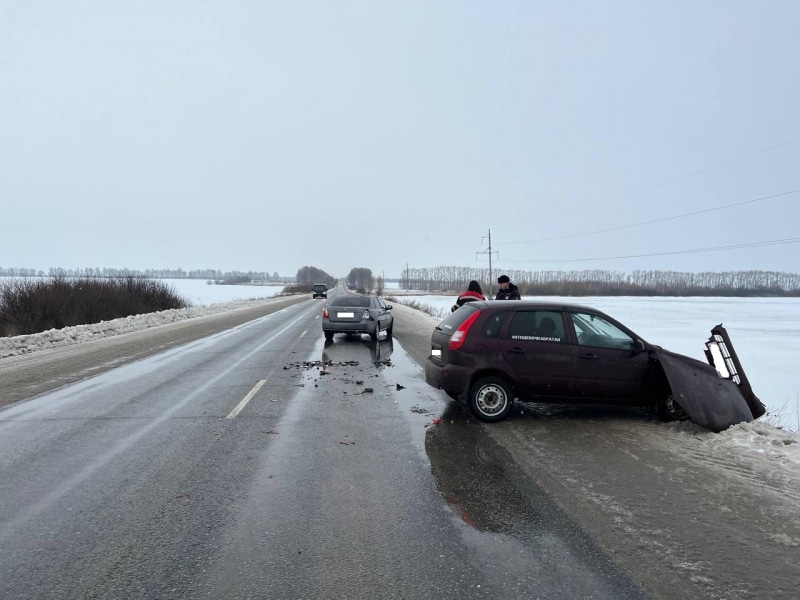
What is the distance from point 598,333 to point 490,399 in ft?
5.86

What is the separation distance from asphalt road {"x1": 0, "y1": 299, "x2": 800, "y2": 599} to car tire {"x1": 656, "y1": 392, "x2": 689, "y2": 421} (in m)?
0.31

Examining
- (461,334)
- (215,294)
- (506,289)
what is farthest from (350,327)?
(215,294)

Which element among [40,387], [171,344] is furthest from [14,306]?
[40,387]

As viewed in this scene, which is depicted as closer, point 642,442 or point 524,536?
point 524,536

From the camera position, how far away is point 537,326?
704 cm

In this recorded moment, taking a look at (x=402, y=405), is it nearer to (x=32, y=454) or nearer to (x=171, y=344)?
(x=32, y=454)

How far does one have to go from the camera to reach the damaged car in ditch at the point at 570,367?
6578 millimetres

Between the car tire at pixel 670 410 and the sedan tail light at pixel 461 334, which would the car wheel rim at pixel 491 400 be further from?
the car tire at pixel 670 410

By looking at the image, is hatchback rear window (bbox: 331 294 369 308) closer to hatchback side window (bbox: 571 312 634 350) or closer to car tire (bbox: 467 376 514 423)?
car tire (bbox: 467 376 514 423)

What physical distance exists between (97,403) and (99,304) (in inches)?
848

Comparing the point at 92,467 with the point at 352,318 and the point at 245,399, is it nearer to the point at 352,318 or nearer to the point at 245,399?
the point at 245,399

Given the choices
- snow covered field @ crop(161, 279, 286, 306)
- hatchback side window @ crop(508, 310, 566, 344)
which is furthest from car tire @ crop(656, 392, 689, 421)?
snow covered field @ crop(161, 279, 286, 306)

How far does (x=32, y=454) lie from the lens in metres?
5.43

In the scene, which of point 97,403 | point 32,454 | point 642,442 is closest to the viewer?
point 32,454
